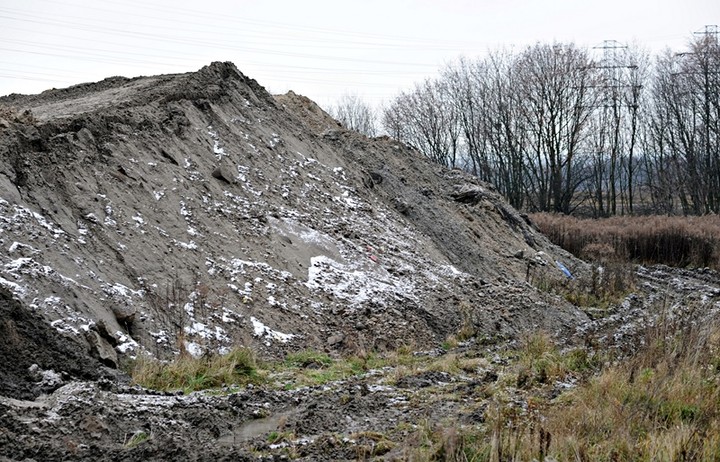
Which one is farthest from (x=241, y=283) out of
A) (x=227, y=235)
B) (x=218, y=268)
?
(x=227, y=235)

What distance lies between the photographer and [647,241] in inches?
982

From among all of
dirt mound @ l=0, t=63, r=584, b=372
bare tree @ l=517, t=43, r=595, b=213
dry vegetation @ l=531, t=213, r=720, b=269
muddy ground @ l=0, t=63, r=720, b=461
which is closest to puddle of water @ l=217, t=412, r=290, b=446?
muddy ground @ l=0, t=63, r=720, b=461

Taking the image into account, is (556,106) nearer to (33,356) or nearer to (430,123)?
(430,123)

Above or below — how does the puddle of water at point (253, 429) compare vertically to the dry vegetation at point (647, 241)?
below

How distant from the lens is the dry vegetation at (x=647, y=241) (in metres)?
23.5

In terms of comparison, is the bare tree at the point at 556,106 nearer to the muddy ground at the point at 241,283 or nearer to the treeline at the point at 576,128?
the treeline at the point at 576,128

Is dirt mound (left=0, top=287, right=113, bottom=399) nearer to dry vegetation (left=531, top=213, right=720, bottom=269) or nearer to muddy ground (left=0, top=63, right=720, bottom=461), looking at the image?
muddy ground (left=0, top=63, right=720, bottom=461)

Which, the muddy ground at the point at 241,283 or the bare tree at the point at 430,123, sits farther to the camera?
the bare tree at the point at 430,123

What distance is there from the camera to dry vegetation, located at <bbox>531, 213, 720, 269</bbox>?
925 inches

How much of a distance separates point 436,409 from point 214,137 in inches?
363

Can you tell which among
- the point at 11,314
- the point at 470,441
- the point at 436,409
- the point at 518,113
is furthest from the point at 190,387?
the point at 518,113

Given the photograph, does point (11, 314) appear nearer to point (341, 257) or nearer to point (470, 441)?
point (470, 441)

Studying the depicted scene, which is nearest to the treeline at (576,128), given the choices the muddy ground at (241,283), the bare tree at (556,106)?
the bare tree at (556,106)

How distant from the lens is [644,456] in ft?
16.2
